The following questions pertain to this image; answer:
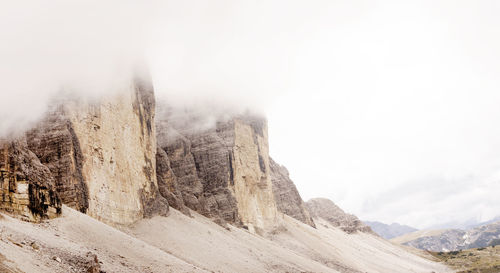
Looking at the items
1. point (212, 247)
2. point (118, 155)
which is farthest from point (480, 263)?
point (118, 155)

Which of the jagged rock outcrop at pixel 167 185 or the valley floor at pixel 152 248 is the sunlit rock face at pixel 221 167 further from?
the jagged rock outcrop at pixel 167 185

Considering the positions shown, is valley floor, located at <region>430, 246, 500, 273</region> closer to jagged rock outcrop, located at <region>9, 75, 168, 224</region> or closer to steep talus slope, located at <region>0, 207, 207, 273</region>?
jagged rock outcrop, located at <region>9, 75, 168, 224</region>

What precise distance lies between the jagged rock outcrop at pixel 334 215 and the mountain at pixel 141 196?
45.0 m

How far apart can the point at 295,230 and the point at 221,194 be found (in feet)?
60.5

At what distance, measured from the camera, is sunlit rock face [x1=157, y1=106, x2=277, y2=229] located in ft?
208

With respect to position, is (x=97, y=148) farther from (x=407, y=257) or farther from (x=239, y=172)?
(x=407, y=257)

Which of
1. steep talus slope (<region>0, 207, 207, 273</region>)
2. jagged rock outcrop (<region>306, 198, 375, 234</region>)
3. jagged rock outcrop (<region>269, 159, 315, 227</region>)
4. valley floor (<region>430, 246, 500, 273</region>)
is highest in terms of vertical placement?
steep talus slope (<region>0, 207, 207, 273</region>)

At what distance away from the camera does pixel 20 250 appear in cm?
1756

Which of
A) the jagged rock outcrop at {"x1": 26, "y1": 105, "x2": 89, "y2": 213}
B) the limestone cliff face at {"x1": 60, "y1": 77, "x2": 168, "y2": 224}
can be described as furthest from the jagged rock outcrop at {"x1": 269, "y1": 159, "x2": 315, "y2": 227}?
the jagged rock outcrop at {"x1": 26, "y1": 105, "x2": 89, "y2": 213}

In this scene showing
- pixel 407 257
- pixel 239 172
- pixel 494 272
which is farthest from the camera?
pixel 407 257

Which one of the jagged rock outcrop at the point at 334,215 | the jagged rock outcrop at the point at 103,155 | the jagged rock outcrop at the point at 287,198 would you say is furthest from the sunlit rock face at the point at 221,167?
the jagged rock outcrop at the point at 334,215

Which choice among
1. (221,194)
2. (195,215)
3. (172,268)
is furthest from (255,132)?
(172,268)

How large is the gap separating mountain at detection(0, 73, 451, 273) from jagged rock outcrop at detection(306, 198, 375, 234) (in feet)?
148

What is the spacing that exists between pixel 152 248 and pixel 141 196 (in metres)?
15.2
